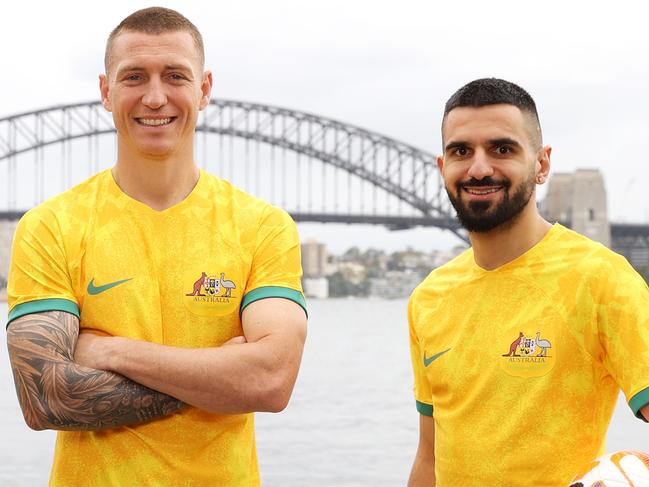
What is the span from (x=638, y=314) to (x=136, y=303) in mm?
1162

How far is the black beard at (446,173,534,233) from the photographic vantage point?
2.63 metres

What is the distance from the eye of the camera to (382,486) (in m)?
11.6

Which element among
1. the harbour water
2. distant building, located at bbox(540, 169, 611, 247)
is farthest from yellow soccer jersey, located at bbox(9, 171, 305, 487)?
distant building, located at bbox(540, 169, 611, 247)

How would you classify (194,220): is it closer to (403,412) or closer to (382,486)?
(382,486)

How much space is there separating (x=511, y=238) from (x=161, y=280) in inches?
33.7

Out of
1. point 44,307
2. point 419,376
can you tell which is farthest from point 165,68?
point 419,376

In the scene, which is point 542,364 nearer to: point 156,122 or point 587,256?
point 587,256

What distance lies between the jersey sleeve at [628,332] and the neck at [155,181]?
1.06 m

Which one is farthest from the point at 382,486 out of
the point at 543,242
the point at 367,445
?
the point at 543,242

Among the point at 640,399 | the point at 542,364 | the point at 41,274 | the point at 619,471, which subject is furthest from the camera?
the point at 41,274

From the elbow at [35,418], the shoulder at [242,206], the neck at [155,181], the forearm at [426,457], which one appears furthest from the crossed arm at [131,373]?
the forearm at [426,457]

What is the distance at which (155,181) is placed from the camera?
107 inches

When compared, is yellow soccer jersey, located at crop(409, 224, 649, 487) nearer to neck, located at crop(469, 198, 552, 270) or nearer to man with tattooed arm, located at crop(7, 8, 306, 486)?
neck, located at crop(469, 198, 552, 270)

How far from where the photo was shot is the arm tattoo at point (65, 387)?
2543 mm
